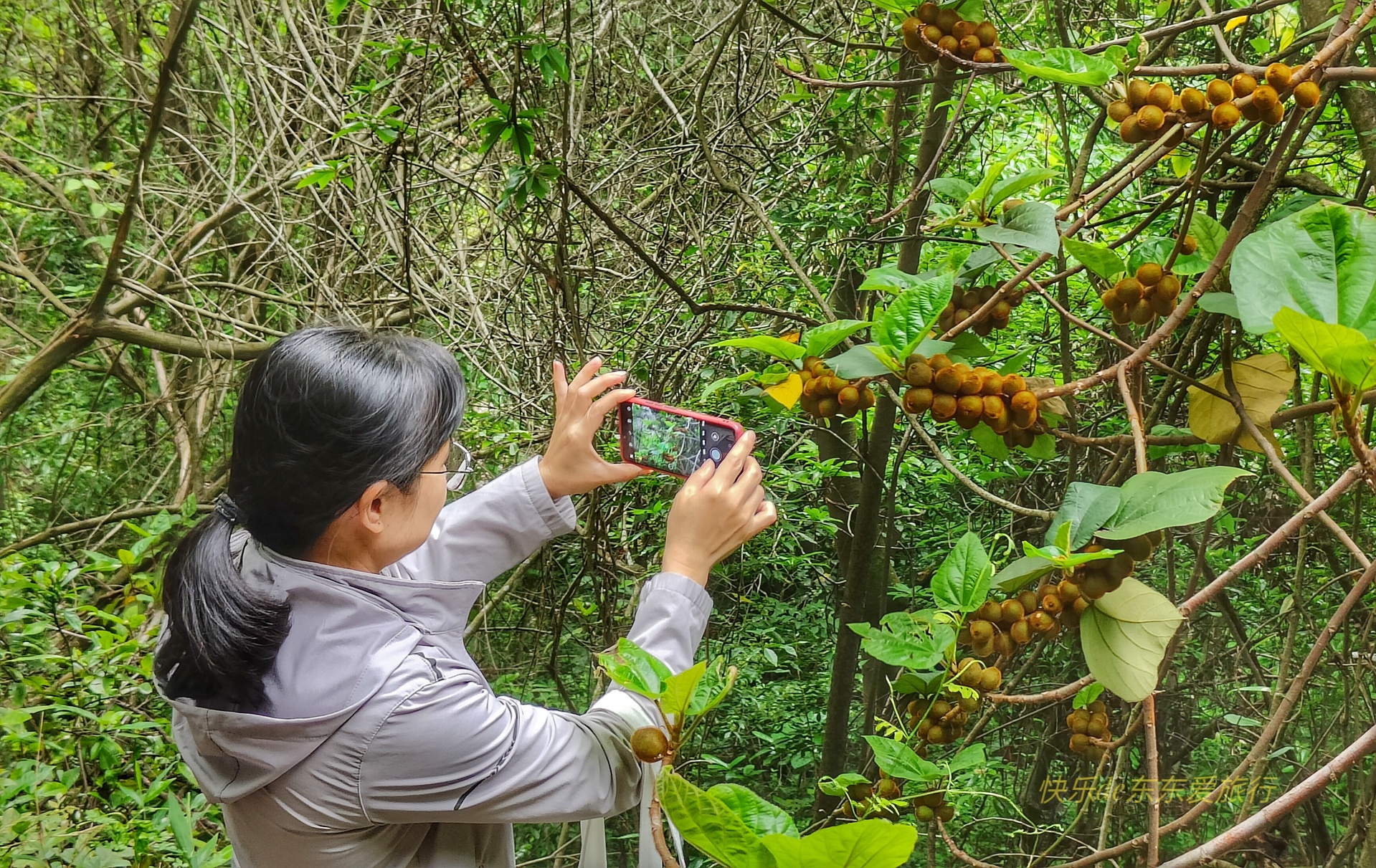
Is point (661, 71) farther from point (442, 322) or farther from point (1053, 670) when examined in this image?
point (1053, 670)

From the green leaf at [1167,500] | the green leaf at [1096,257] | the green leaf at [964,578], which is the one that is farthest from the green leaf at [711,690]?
the green leaf at [1096,257]

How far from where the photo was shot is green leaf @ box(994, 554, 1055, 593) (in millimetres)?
865

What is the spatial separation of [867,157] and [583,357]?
0.96 metres

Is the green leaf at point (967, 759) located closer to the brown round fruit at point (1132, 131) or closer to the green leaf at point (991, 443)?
the green leaf at point (991, 443)

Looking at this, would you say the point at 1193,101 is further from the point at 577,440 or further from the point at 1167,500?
the point at 577,440

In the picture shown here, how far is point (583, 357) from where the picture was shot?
1.93m

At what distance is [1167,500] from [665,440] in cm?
62

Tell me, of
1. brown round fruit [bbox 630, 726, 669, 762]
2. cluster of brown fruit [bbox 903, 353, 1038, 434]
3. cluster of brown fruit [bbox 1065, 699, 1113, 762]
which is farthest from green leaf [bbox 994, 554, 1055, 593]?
brown round fruit [bbox 630, 726, 669, 762]

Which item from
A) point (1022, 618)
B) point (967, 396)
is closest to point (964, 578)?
point (1022, 618)

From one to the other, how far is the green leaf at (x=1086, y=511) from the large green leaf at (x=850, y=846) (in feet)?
1.15

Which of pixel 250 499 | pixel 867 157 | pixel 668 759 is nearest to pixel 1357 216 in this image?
pixel 668 759

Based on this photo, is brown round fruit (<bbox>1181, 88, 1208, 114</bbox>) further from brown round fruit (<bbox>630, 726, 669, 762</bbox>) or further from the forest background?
brown round fruit (<bbox>630, 726, 669, 762</bbox>)

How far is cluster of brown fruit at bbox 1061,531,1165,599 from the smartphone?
419mm

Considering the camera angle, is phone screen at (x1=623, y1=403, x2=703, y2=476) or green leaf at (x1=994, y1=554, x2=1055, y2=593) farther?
phone screen at (x1=623, y1=403, x2=703, y2=476)
